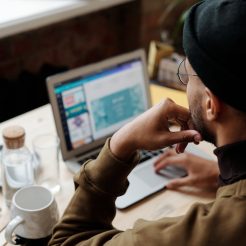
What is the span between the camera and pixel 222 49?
81 centimetres

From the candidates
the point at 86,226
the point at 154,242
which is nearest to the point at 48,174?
the point at 86,226

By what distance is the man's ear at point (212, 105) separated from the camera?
0.86 m

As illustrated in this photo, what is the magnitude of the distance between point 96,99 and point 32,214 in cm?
52

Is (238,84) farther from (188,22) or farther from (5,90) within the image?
(5,90)

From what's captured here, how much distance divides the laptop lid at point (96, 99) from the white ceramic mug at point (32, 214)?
0.30 metres

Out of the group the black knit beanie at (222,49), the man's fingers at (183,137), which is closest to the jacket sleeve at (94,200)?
the man's fingers at (183,137)

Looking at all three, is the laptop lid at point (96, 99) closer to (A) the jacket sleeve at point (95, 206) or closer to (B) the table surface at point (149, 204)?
(B) the table surface at point (149, 204)

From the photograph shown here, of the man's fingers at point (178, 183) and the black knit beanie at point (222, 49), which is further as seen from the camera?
the man's fingers at point (178, 183)

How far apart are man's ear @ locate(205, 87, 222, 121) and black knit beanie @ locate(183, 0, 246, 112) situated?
0.01 meters

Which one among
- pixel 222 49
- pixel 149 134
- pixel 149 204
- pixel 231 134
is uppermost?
pixel 222 49

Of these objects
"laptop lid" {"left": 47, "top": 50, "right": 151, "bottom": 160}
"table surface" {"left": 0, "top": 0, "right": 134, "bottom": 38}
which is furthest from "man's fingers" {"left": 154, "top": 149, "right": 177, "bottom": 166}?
"table surface" {"left": 0, "top": 0, "right": 134, "bottom": 38}

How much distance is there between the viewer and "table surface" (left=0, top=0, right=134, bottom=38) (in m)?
1.98

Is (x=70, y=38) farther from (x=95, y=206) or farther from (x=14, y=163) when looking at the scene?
(x=95, y=206)

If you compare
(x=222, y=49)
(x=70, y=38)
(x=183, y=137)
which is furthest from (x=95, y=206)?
(x=70, y=38)
